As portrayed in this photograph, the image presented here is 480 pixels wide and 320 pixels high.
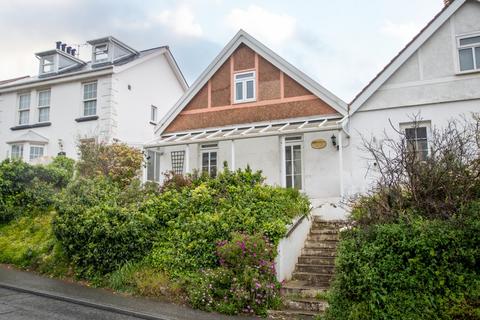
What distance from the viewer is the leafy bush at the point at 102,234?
378 inches

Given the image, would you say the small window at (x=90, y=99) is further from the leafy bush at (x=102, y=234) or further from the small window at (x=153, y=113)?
the leafy bush at (x=102, y=234)

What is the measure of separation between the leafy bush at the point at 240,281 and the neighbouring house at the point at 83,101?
12.8 m

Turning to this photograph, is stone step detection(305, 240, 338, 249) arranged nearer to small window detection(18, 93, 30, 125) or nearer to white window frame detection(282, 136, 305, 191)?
white window frame detection(282, 136, 305, 191)

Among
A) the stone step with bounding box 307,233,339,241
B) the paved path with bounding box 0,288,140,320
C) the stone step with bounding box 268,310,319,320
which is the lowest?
the stone step with bounding box 268,310,319,320

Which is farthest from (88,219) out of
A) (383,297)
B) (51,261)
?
(383,297)

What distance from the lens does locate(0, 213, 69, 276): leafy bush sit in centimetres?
1051

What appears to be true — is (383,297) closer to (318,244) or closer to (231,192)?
(318,244)

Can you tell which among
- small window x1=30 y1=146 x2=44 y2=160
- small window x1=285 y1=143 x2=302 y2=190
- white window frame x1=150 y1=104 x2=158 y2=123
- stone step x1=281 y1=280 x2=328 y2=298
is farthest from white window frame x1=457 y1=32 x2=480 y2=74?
small window x1=30 y1=146 x2=44 y2=160

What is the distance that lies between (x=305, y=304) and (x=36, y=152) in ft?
59.1

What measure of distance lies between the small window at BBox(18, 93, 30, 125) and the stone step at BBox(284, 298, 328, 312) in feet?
64.7

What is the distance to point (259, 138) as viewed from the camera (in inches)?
645

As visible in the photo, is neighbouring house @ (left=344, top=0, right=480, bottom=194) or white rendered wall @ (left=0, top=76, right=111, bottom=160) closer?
neighbouring house @ (left=344, top=0, right=480, bottom=194)

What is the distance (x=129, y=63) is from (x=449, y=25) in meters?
14.9

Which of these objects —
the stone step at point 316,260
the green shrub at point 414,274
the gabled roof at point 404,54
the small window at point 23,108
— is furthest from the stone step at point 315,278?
the small window at point 23,108
